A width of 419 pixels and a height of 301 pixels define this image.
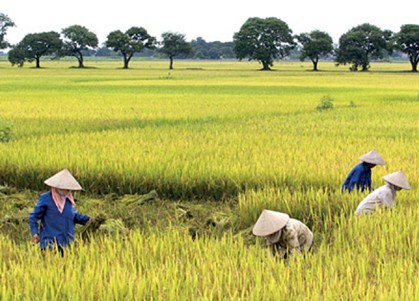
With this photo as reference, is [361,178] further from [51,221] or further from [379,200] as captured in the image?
[51,221]

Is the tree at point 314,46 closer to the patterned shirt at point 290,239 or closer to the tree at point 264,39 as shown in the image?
the tree at point 264,39

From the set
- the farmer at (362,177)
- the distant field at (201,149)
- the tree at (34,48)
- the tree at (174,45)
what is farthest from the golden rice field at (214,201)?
the tree at (174,45)

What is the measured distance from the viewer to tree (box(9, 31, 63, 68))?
70.5 meters

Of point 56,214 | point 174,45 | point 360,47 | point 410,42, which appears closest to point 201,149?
point 56,214

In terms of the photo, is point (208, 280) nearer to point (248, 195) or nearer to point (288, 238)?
point (288, 238)

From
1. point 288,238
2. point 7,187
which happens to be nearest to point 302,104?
point 7,187

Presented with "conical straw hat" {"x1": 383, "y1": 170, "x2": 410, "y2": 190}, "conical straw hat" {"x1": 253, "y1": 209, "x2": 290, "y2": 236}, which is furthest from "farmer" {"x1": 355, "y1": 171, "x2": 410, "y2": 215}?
"conical straw hat" {"x1": 253, "y1": 209, "x2": 290, "y2": 236}

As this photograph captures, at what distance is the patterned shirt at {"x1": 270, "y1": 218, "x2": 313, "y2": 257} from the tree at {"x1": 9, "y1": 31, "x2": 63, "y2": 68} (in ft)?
228

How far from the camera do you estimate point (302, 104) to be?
19.8 m

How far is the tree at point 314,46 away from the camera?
7100 centimetres

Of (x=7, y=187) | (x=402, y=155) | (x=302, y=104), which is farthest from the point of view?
(x=302, y=104)

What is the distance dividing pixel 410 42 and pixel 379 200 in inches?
2619

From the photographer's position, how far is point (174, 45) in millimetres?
78500

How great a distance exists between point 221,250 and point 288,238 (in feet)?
1.67
